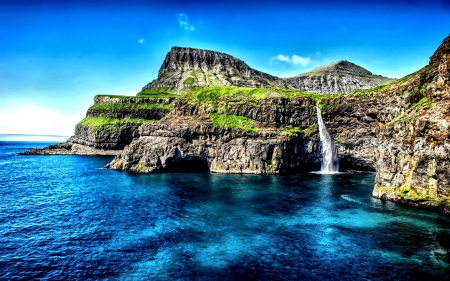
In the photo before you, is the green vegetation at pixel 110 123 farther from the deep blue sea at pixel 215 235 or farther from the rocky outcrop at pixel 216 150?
the deep blue sea at pixel 215 235

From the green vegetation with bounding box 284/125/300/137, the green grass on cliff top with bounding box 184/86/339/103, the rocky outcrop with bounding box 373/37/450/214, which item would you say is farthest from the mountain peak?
the green grass on cliff top with bounding box 184/86/339/103

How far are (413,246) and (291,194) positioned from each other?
2875cm

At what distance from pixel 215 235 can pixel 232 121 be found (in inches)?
2490

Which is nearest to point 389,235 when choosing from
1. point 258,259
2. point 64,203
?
point 258,259

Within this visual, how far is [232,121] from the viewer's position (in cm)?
9850

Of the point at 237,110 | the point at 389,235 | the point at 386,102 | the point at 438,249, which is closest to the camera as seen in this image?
the point at 438,249

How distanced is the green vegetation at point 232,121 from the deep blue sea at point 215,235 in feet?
109

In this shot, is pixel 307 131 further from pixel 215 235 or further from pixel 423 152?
pixel 215 235

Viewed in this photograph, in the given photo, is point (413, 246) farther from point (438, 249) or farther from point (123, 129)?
point (123, 129)

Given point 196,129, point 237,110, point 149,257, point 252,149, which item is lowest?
point 149,257

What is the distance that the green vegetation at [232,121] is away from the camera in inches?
3799

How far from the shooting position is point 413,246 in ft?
113

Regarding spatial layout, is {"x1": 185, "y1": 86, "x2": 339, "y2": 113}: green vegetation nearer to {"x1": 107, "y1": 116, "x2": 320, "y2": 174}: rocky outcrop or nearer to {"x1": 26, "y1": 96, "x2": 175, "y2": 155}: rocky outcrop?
{"x1": 107, "y1": 116, "x2": 320, "y2": 174}: rocky outcrop

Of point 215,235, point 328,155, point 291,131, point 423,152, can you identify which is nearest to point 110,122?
point 291,131
